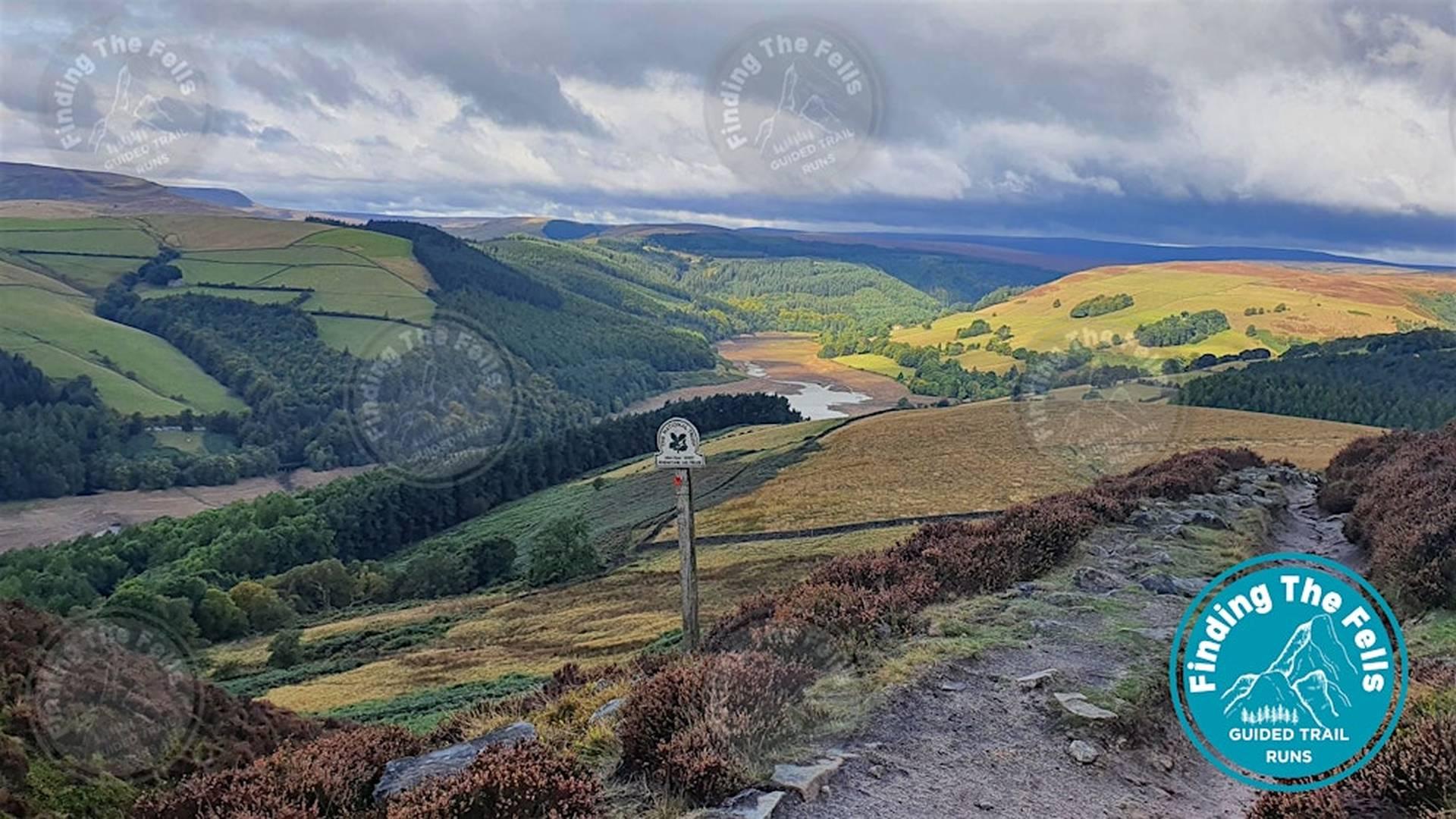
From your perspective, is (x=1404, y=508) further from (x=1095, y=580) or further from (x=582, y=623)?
(x=582, y=623)

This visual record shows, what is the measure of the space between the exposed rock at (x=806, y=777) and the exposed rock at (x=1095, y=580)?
7.51 meters

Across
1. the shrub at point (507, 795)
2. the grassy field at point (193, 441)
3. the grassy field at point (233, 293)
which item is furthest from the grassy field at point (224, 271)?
the shrub at point (507, 795)

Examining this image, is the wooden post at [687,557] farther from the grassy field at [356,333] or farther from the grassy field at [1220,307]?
the grassy field at [356,333]

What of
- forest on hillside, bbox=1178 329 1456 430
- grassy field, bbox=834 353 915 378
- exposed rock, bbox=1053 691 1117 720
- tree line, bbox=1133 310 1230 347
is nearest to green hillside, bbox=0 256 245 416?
grassy field, bbox=834 353 915 378

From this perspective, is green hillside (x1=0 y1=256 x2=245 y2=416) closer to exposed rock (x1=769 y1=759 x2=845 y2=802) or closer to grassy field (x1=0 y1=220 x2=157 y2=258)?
grassy field (x1=0 y1=220 x2=157 y2=258)

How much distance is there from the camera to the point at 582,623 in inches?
1224

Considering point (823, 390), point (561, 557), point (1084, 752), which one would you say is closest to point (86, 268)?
point (823, 390)

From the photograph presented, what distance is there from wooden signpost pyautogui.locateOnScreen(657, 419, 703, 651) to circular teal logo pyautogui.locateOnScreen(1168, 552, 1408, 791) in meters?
6.38

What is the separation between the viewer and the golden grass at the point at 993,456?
135ft

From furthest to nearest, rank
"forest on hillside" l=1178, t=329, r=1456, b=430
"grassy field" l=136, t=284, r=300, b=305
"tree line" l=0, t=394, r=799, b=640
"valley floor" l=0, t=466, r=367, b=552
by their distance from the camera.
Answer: "grassy field" l=136, t=284, r=300, b=305 → "valley floor" l=0, t=466, r=367, b=552 → "forest on hillside" l=1178, t=329, r=1456, b=430 → "tree line" l=0, t=394, r=799, b=640

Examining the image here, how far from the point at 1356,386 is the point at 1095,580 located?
85261 millimetres

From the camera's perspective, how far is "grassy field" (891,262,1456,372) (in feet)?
403

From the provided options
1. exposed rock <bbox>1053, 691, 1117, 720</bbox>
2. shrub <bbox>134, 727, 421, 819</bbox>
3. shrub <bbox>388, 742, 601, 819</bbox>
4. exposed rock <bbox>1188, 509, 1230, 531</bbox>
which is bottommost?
exposed rock <bbox>1188, 509, 1230, 531</bbox>

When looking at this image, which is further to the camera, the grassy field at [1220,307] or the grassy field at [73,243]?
the grassy field at [73,243]
